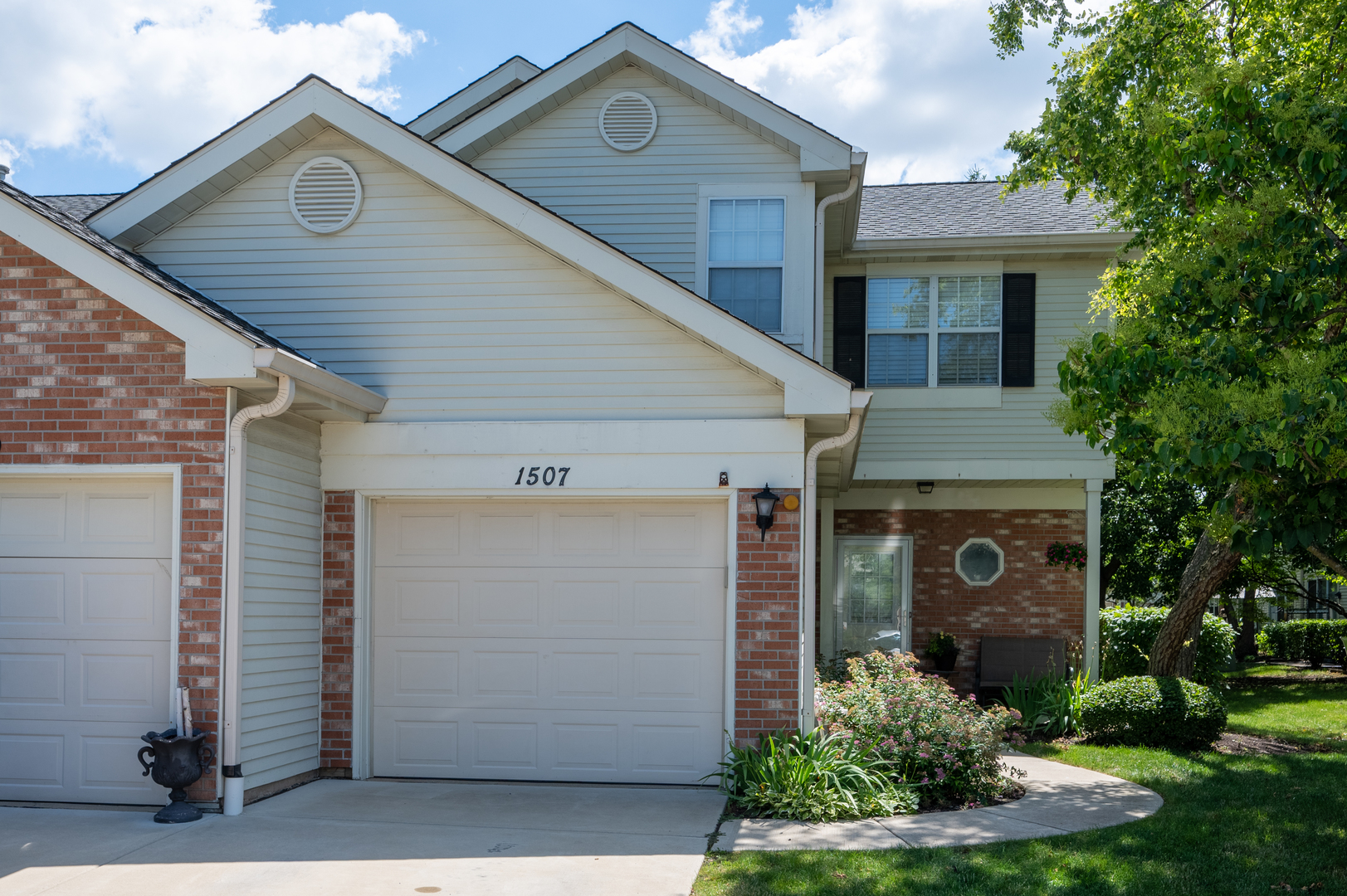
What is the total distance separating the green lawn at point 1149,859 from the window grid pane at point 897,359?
227 inches

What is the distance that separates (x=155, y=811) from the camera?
730 centimetres

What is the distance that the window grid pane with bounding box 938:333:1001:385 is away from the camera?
1299cm

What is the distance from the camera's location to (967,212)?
14.0 meters

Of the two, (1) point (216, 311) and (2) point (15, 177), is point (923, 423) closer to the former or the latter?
(1) point (216, 311)

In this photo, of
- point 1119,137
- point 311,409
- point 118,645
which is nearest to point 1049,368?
point 1119,137

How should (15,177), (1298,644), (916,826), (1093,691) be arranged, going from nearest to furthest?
(916,826) < (15,177) < (1093,691) < (1298,644)

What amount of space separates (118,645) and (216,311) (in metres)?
2.54

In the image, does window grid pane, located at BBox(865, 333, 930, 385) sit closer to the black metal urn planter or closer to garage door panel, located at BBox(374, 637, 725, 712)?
garage door panel, located at BBox(374, 637, 725, 712)

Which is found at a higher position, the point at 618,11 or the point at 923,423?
the point at 618,11

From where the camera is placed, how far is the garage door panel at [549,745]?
8.41 metres

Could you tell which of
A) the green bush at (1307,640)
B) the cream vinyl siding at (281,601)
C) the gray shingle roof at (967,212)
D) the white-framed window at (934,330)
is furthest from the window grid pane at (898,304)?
the green bush at (1307,640)

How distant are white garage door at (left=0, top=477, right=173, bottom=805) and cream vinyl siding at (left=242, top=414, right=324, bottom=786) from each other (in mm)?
614

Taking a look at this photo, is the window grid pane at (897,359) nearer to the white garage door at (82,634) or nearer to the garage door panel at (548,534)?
the garage door panel at (548,534)

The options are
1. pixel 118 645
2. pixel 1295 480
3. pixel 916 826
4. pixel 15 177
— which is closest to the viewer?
pixel 1295 480
